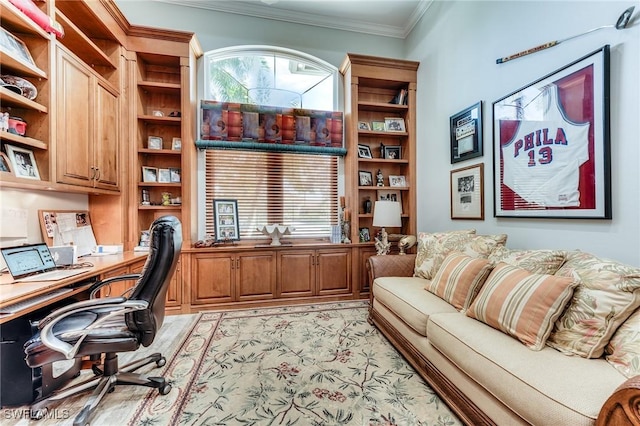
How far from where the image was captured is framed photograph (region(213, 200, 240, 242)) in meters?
3.28

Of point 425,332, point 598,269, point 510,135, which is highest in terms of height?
point 510,135

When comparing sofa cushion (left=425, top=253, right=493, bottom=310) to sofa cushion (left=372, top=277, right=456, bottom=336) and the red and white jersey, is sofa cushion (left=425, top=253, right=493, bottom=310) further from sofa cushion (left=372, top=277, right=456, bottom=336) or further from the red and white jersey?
the red and white jersey

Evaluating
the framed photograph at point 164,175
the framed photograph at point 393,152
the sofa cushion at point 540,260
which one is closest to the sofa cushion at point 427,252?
the sofa cushion at point 540,260

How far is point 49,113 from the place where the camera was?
1952 millimetres

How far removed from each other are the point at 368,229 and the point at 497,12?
267 cm

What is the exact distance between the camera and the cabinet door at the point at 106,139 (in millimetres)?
2488

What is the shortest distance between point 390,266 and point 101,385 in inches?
97.8

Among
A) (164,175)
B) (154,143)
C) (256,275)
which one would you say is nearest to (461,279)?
(256,275)

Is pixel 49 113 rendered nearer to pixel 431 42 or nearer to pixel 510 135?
pixel 510 135

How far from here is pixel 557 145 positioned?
73.8 inches

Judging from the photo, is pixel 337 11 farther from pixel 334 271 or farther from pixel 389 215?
pixel 334 271

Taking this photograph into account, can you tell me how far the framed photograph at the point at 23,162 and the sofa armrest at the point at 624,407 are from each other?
321 centimetres

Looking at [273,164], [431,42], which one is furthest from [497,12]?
[273,164]

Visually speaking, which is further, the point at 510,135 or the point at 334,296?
the point at 334,296
